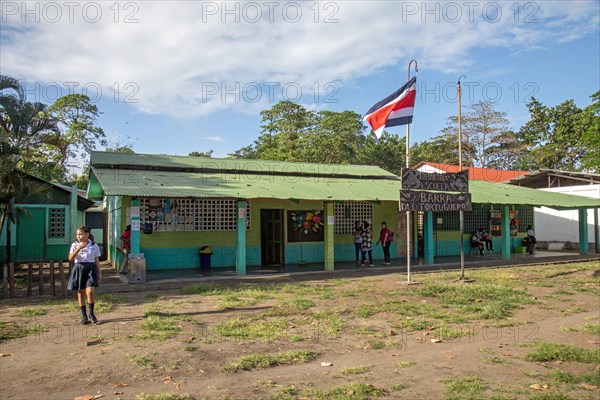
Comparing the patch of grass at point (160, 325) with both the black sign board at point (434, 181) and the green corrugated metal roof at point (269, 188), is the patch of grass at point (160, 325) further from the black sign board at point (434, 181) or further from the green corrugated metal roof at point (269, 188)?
the black sign board at point (434, 181)

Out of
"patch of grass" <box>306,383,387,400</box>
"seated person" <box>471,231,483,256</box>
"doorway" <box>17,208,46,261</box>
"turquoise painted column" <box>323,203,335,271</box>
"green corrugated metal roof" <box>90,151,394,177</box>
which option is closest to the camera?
"patch of grass" <box>306,383,387,400</box>

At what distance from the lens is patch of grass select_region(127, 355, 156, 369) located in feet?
18.1

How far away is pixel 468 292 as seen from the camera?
35.2 feet

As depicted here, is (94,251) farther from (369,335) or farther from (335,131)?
→ (335,131)

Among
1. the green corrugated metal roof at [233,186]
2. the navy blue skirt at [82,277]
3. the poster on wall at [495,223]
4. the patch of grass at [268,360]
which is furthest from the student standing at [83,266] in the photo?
the poster on wall at [495,223]

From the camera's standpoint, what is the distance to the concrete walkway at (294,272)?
12.2 meters

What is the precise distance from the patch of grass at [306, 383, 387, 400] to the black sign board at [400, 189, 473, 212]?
→ 752cm

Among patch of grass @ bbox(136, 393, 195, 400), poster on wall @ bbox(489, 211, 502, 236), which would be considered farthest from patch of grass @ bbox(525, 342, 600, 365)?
poster on wall @ bbox(489, 211, 502, 236)

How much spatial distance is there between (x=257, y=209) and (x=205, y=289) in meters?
5.91

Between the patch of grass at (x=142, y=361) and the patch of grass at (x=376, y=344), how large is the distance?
289cm

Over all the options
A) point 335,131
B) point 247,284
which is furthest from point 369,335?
point 335,131

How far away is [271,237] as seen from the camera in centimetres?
1716

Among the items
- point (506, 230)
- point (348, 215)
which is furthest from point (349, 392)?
point (506, 230)

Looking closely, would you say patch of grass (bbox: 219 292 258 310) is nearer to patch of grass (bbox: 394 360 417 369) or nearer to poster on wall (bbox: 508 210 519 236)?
patch of grass (bbox: 394 360 417 369)
